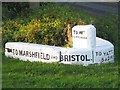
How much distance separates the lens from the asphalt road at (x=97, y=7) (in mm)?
18328

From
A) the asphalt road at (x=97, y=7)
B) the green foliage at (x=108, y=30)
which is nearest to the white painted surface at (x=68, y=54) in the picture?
the green foliage at (x=108, y=30)

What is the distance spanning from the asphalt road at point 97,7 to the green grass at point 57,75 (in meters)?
7.96

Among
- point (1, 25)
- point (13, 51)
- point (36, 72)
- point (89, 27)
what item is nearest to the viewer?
point (36, 72)

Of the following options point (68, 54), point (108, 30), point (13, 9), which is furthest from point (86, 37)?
point (13, 9)

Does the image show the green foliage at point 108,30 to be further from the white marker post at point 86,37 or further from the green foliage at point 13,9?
the green foliage at point 13,9

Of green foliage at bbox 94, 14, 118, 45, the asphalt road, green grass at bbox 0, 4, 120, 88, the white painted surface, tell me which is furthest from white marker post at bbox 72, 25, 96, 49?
the asphalt road

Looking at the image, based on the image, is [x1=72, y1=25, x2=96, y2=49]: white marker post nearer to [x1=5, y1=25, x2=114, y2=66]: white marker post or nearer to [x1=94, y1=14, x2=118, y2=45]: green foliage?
[x1=5, y1=25, x2=114, y2=66]: white marker post

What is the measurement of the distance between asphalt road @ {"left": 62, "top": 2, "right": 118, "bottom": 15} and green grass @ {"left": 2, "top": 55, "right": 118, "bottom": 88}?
796 centimetres

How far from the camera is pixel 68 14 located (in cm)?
1465

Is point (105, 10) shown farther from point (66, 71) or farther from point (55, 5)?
point (66, 71)

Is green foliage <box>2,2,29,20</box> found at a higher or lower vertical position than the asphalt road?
higher

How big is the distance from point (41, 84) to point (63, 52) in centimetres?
159

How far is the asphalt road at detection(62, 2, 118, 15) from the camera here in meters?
18.3

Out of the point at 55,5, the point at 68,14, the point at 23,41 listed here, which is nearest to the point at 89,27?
the point at 23,41
